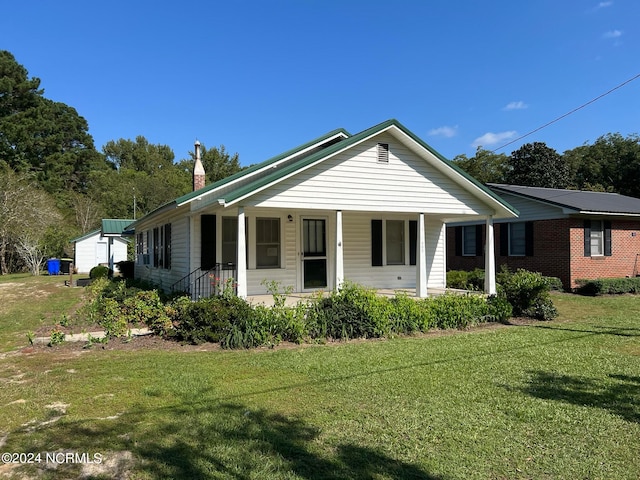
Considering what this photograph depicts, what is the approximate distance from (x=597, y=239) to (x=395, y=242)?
9329mm

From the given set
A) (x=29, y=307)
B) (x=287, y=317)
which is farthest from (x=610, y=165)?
(x=29, y=307)

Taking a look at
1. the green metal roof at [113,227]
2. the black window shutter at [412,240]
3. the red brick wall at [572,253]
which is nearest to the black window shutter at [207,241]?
the black window shutter at [412,240]

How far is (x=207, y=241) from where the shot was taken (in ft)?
37.3

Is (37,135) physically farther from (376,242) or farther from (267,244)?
(376,242)

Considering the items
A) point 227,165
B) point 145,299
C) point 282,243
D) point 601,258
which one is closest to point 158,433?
point 145,299

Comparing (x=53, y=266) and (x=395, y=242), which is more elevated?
(x=395, y=242)

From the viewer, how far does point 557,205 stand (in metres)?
16.9

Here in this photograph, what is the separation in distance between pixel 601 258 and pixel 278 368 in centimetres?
1637

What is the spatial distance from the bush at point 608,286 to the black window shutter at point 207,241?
13407 mm

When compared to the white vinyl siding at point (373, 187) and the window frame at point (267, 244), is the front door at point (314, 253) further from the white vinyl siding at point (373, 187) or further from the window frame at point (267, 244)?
the white vinyl siding at point (373, 187)

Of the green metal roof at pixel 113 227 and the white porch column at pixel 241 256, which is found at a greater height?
the green metal roof at pixel 113 227

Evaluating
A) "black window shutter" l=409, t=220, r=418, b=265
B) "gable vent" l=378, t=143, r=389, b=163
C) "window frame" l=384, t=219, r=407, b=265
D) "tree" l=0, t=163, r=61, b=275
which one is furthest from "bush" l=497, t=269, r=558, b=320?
"tree" l=0, t=163, r=61, b=275

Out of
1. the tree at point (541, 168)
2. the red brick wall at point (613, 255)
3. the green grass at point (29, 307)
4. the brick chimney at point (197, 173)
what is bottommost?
the green grass at point (29, 307)

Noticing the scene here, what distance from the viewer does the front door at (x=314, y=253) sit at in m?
12.8
